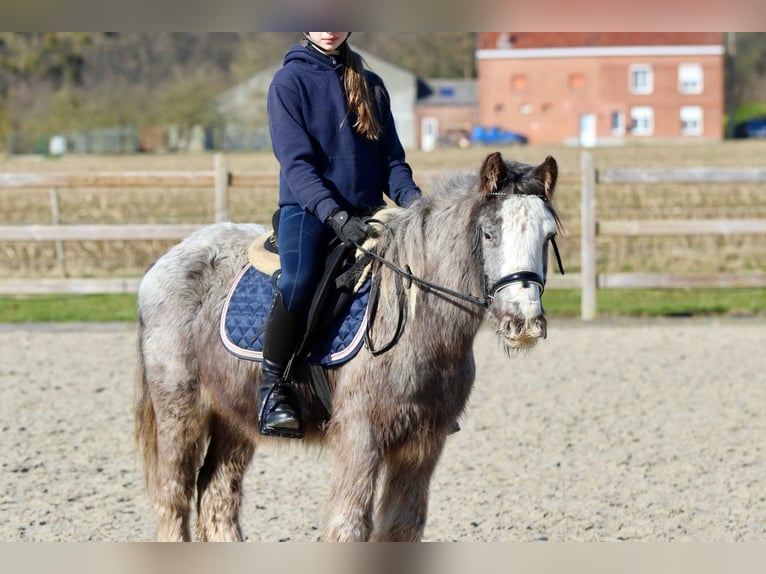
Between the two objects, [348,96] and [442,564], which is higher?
[348,96]

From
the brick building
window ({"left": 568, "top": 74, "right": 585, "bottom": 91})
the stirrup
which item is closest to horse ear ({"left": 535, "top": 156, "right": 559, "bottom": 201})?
the stirrup

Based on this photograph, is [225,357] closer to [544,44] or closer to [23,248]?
[23,248]

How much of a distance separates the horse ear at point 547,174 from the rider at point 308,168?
2.04 feet

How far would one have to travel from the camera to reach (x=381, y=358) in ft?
11.4

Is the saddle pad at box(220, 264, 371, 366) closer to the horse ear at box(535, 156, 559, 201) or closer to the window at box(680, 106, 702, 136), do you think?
the horse ear at box(535, 156, 559, 201)

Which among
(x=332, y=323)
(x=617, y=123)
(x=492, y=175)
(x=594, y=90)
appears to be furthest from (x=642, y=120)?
(x=492, y=175)

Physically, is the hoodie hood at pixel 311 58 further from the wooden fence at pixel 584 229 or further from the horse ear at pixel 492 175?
the wooden fence at pixel 584 229

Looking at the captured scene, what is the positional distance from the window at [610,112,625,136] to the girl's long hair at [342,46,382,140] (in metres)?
62.0

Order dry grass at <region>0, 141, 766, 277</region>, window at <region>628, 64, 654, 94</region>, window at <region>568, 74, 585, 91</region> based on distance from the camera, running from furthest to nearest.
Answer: window at <region>568, 74, 585, 91</region> < window at <region>628, 64, 654, 94</region> < dry grass at <region>0, 141, 766, 277</region>

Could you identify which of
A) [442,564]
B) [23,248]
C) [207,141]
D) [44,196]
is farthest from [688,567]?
[207,141]

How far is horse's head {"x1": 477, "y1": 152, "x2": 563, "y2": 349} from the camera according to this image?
3.01 metres

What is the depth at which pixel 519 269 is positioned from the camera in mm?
3045

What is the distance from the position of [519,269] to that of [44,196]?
73.8 ft

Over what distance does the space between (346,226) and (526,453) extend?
329 centimetres
